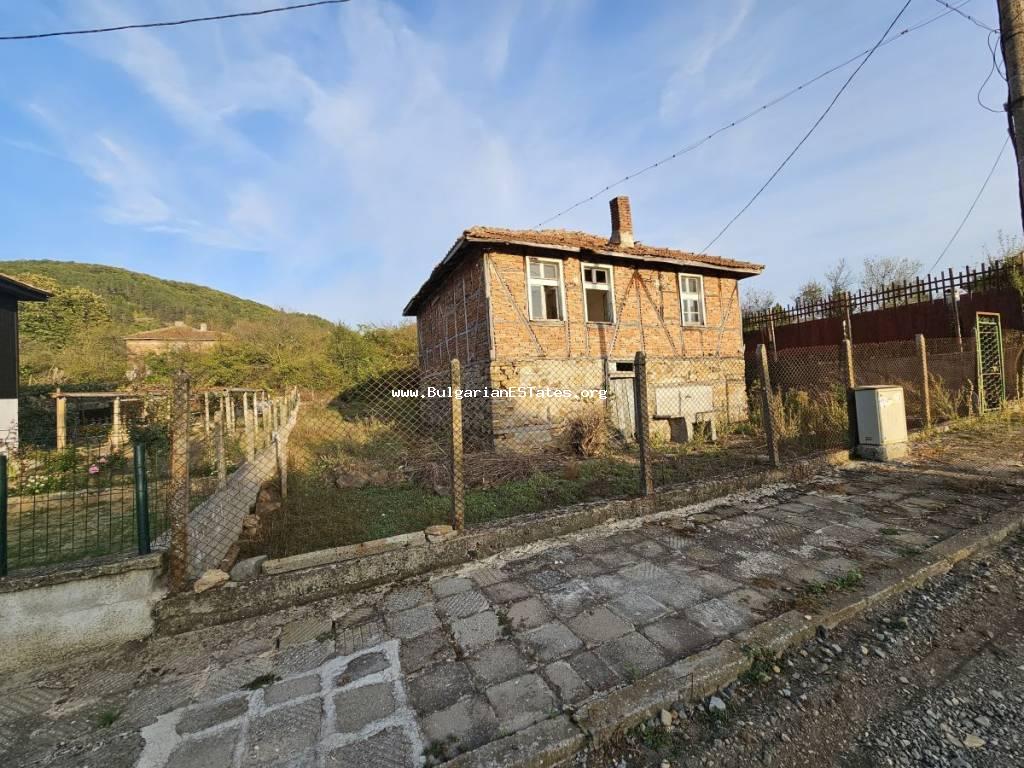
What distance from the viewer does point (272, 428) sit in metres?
7.43

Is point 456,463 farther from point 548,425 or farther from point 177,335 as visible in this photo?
point 177,335

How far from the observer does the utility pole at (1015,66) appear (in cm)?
413

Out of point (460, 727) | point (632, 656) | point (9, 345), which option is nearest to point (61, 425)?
point (9, 345)

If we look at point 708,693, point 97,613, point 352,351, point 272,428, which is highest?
point 352,351

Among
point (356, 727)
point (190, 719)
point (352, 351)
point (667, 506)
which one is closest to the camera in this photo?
point (356, 727)

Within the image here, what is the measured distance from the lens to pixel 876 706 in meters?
1.69

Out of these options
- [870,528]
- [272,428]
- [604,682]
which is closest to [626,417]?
[870,528]

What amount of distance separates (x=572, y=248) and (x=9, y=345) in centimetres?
1490

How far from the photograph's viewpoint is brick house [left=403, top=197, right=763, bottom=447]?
28.7 ft

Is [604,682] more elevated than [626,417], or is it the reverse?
[626,417]

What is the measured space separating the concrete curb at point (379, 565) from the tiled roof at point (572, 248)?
20.6ft

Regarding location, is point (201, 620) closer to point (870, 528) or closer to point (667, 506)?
point (667, 506)

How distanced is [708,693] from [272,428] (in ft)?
25.6

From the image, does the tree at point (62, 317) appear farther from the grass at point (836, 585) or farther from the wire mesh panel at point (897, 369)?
the wire mesh panel at point (897, 369)
